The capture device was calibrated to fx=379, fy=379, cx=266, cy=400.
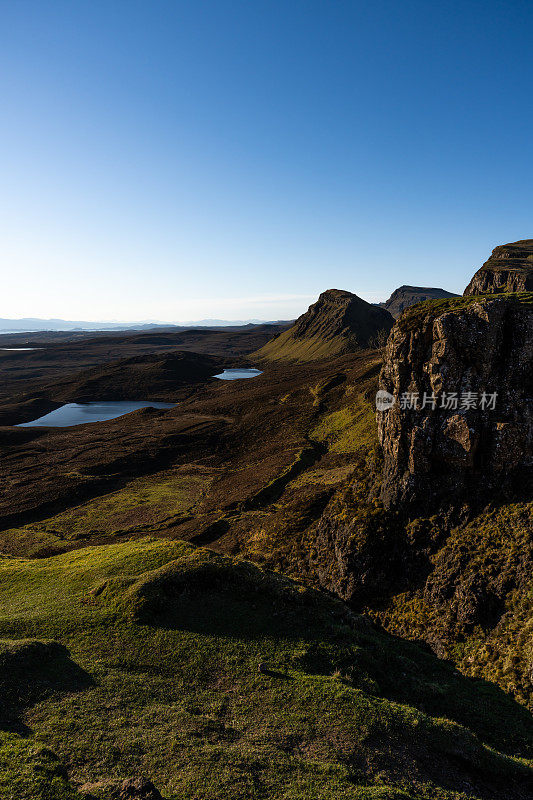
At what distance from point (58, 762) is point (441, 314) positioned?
1501 inches


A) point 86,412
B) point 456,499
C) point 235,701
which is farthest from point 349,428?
point 86,412

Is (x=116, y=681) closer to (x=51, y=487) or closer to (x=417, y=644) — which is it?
(x=417, y=644)

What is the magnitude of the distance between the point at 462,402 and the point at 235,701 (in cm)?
2773

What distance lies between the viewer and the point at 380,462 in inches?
1665

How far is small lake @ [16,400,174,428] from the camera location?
15643cm

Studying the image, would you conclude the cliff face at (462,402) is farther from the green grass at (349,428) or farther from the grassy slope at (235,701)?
the green grass at (349,428)

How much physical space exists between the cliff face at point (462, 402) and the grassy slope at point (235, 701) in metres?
14.6
